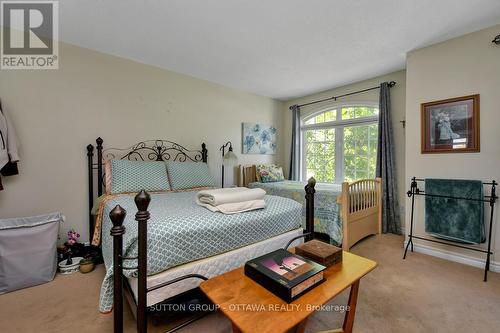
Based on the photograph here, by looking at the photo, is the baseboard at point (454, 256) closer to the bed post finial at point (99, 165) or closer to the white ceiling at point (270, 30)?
the white ceiling at point (270, 30)

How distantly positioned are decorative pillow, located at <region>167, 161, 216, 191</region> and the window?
7.59ft

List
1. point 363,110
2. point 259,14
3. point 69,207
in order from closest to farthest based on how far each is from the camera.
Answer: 1. point 259,14
2. point 69,207
3. point 363,110

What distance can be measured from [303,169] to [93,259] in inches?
145

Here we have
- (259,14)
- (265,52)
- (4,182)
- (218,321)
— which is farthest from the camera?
(265,52)

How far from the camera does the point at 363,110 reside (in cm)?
375

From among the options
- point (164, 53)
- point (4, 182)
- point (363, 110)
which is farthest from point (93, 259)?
point (363, 110)

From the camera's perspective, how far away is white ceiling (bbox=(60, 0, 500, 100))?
189 centimetres

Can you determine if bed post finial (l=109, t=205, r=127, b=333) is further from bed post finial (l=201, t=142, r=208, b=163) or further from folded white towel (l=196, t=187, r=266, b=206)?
bed post finial (l=201, t=142, r=208, b=163)

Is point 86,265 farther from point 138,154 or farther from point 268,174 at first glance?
point 268,174

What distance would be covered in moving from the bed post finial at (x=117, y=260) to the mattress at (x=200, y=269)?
199mm

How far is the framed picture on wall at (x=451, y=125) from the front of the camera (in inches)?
90.4

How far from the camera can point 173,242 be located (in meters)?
1.33

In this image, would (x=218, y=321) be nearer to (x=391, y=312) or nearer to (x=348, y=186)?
(x=391, y=312)

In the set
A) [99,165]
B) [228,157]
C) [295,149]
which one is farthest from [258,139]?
[99,165]
